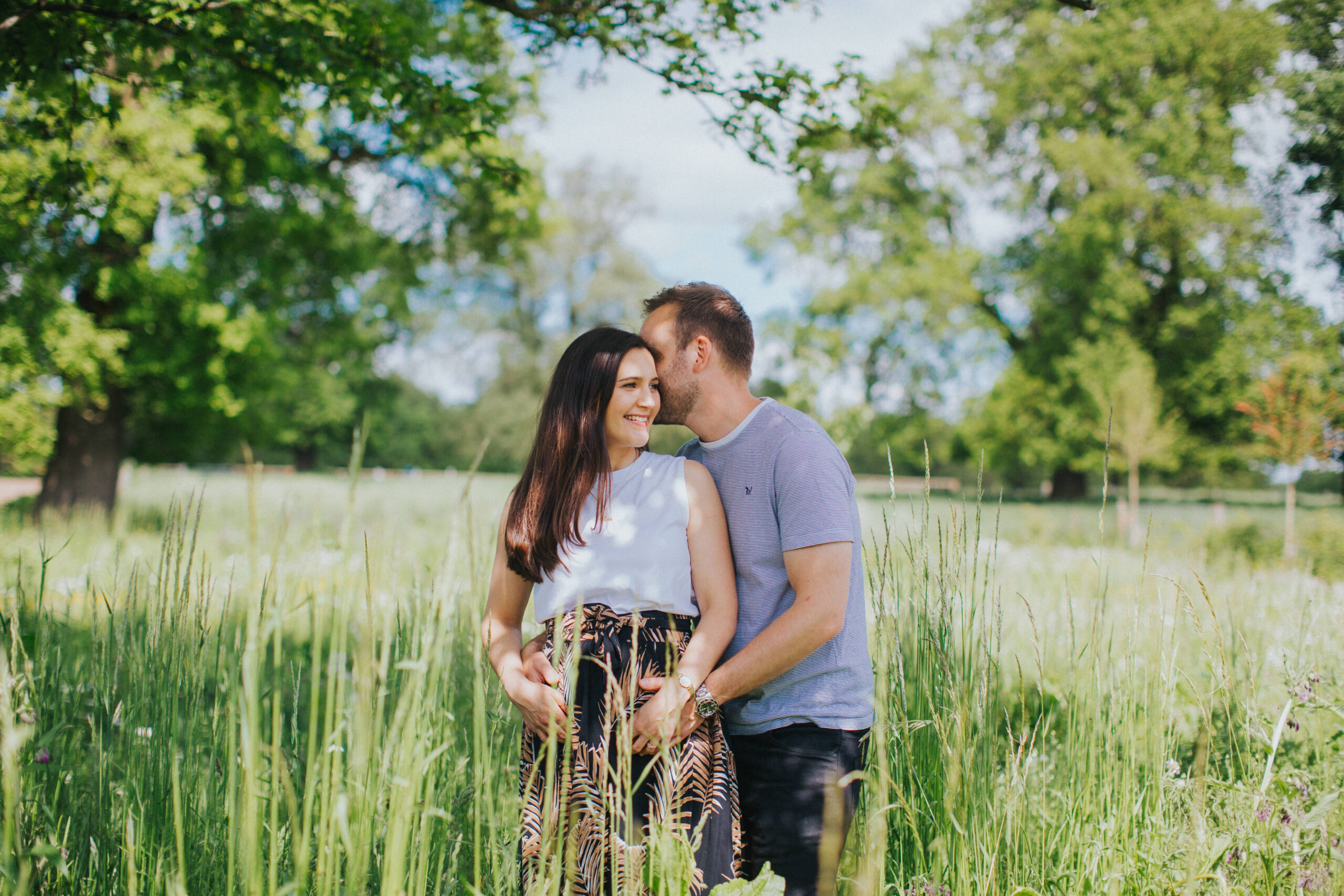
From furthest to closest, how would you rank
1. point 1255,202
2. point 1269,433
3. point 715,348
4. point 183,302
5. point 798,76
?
Result: point 1255,202 < point 1269,433 < point 183,302 < point 798,76 < point 715,348

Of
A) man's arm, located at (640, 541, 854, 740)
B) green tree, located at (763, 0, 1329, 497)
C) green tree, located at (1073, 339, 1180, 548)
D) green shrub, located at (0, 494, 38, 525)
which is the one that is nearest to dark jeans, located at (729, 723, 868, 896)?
man's arm, located at (640, 541, 854, 740)

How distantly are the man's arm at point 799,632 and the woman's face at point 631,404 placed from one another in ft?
1.80

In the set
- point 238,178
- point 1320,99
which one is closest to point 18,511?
point 238,178

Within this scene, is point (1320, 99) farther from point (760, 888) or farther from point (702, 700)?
point (760, 888)

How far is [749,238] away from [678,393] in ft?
81.7

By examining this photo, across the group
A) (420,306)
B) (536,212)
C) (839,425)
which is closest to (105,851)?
(839,425)

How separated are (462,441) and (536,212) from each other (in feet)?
94.2

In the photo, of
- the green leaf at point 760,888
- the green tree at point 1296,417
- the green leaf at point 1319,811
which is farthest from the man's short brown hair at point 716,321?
the green tree at point 1296,417

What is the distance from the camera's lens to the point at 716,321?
2076 mm

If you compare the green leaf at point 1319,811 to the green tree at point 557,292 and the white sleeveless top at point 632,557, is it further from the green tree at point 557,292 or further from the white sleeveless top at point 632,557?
the green tree at point 557,292

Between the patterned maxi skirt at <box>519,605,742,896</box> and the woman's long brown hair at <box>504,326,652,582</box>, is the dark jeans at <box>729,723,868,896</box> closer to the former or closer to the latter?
the patterned maxi skirt at <box>519,605,742,896</box>

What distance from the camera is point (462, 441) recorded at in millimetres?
39469

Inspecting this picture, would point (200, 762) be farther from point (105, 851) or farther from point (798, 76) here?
point (798, 76)

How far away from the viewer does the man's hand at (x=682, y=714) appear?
165 cm
